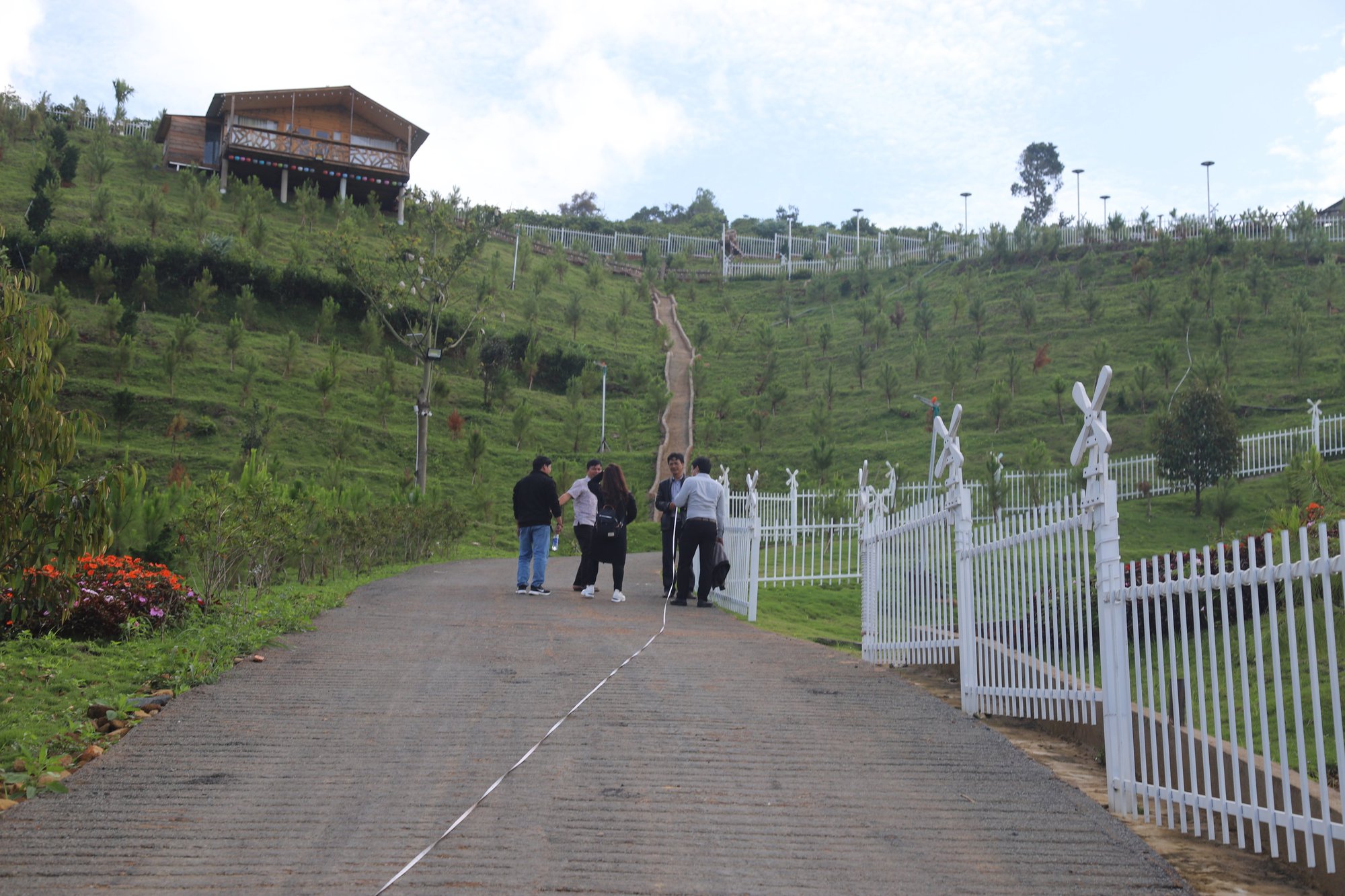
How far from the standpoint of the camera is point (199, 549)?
31.0ft

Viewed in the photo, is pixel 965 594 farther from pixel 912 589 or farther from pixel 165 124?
pixel 165 124

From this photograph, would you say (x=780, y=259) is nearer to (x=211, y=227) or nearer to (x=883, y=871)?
(x=211, y=227)

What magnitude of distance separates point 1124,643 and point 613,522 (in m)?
7.91

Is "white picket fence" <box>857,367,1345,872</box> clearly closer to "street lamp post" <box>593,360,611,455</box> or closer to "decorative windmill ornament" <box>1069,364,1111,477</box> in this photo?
"decorative windmill ornament" <box>1069,364,1111,477</box>

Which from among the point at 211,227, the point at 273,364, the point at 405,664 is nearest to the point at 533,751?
the point at 405,664

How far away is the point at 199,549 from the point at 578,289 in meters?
40.5

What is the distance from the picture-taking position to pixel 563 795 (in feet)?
15.0

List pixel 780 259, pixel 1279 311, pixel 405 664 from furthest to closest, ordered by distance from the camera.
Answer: pixel 780 259
pixel 1279 311
pixel 405 664

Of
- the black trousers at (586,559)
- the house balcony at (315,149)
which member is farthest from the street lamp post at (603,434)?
the black trousers at (586,559)

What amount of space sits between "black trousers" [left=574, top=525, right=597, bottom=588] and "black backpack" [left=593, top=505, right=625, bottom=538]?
195mm

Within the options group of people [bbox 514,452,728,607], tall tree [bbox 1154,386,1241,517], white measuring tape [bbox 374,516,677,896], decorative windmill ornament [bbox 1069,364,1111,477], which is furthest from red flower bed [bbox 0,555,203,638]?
tall tree [bbox 1154,386,1241,517]

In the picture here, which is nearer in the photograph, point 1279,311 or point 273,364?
point 273,364

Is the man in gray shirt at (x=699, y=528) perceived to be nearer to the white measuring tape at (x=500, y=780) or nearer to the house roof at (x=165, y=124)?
the white measuring tape at (x=500, y=780)

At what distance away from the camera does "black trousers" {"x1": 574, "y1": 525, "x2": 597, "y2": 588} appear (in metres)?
12.5
